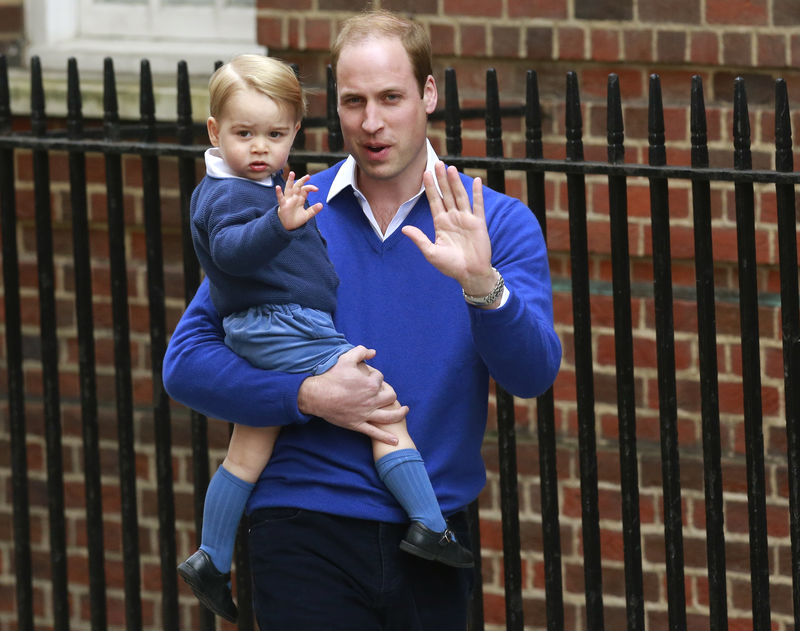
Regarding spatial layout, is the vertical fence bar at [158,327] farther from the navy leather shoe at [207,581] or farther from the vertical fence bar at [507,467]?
the navy leather shoe at [207,581]

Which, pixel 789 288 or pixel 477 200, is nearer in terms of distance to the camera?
pixel 477 200

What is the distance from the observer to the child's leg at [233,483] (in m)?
2.97

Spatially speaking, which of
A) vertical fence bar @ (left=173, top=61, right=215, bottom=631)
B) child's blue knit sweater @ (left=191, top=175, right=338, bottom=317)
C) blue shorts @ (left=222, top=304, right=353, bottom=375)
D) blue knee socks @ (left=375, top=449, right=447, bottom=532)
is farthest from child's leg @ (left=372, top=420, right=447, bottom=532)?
vertical fence bar @ (left=173, top=61, right=215, bottom=631)

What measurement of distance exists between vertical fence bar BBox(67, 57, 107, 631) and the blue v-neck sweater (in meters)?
1.52

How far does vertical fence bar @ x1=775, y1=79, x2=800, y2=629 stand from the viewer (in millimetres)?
3475

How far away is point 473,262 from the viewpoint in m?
2.63

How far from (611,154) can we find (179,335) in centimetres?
122

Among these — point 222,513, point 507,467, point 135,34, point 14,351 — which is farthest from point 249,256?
point 135,34

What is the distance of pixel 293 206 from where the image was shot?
2684mm

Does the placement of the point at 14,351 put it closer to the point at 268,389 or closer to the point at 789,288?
the point at 268,389

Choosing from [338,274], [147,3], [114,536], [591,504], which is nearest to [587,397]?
[591,504]

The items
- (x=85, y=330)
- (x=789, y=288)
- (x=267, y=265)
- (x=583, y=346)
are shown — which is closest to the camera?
(x=267, y=265)

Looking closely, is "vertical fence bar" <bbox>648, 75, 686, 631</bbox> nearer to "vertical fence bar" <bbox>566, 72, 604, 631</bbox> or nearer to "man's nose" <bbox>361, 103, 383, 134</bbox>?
"vertical fence bar" <bbox>566, 72, 604, 631</bbox>

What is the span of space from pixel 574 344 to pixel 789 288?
620 millimetres
